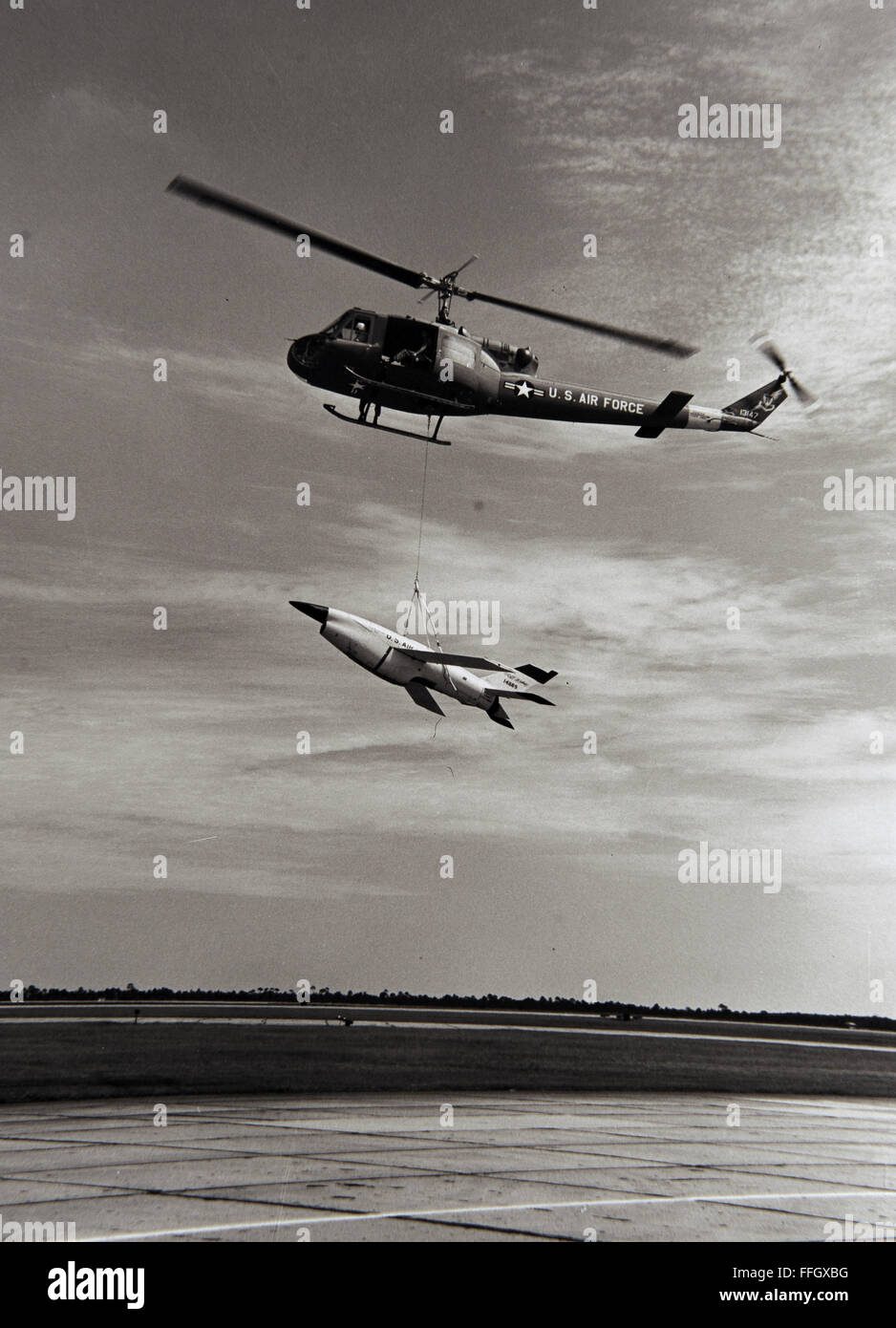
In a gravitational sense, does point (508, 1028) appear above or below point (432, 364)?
below

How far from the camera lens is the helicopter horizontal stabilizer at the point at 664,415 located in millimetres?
32844

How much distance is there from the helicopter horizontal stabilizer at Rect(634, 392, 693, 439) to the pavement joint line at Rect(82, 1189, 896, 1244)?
70.2ft

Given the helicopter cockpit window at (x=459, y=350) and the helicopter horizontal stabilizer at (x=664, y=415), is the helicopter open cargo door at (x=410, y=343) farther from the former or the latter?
the helicopter horizontal stabilizer at (x=664, y=415)

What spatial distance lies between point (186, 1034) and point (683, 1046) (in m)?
25.2

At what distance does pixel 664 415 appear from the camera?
108ft

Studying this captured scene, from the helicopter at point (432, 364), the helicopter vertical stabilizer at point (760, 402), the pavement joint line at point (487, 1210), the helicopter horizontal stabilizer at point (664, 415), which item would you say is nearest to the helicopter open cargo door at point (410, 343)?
the helicopter at point (432, 364)

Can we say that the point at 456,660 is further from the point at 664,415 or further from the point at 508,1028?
the point at 508,1028

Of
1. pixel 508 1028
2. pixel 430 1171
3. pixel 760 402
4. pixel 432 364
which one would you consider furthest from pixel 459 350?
pixel 508 1028

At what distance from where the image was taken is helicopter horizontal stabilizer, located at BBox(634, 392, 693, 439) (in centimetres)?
3284

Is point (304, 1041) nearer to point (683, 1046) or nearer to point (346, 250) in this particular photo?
point (683, 1046)

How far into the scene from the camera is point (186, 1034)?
49875mm

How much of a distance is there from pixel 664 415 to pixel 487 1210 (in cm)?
→ 2367

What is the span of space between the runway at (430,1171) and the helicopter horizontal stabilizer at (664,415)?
1872 centimetres
